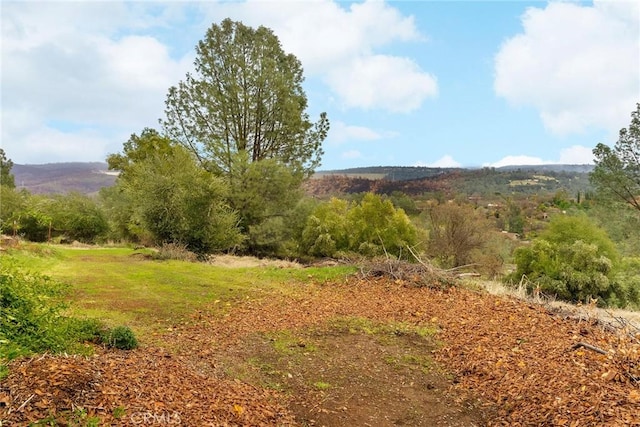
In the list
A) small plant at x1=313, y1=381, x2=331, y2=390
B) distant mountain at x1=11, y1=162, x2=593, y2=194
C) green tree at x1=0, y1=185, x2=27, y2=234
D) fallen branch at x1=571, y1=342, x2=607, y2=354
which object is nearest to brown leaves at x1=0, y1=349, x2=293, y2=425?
small plant at x1=313, y1=381, x2=331, y2=390

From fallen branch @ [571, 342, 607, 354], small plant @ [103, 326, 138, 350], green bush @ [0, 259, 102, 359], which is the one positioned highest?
green bush @ [0, 259, 102, 359]

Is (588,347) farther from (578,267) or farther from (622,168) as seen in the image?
(622,168)

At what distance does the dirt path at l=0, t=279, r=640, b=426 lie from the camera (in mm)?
3642

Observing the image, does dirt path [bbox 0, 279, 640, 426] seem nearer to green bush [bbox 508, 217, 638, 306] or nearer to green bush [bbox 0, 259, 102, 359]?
green bush [bbox 0, 259, 102, 359]

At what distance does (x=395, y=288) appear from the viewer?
10.5 metres

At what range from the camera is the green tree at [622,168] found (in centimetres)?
2566

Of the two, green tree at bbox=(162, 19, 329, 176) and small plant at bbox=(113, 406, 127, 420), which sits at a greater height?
green tree at bbox=(162, 19, 329, 176)

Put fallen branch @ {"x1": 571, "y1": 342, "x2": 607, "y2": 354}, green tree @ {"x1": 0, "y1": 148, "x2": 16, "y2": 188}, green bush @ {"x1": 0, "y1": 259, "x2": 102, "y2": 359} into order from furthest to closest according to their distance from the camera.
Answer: green tree @ {"x1": 0, "y1": 148, "x2": 16, "y2": 188}
fallen branch @ {"x1": 571, "y1": 342, "x2": 607, "y2": 354}
green bush @ {"x1": 0, "y1": 259, "x2": 102, "y2": 359}

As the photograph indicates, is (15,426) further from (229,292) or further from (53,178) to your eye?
(53,178)

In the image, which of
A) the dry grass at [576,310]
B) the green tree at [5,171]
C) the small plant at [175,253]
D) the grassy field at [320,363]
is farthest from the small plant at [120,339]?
the green tree at [5,171]

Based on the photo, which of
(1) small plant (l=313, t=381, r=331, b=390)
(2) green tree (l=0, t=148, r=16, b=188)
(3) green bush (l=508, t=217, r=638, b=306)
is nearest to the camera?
(1) small plant (l=313, t=381, r=331, b=390)

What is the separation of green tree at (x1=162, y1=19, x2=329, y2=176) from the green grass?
10.6 meters

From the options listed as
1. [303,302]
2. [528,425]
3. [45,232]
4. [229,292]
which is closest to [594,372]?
[528,425]

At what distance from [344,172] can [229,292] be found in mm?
110169
